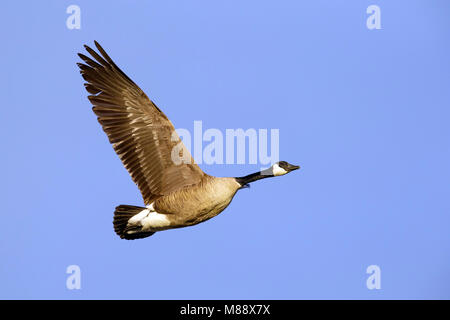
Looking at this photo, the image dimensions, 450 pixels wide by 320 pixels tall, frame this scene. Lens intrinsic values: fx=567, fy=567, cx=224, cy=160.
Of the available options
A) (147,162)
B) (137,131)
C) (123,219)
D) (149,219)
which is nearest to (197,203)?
(149,219)

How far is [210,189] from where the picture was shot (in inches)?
295

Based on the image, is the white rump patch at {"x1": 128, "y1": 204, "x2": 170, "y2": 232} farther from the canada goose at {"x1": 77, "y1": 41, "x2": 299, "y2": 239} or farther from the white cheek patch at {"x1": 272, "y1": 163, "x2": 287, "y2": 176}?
the white cheek patch at {"x1": 272, "y1": 163, "x2": 287, "y2": 176}

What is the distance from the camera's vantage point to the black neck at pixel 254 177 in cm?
777

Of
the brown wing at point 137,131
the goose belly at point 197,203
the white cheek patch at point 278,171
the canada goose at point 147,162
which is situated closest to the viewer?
the goose belly at point 197,203

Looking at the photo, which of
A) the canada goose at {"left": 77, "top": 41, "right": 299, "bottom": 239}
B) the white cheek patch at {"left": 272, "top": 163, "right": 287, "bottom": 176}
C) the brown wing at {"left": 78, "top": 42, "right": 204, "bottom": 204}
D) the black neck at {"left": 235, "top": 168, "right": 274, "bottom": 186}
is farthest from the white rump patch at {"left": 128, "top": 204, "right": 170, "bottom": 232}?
the white cheek patch at {"left": 272, "top": 163, "right": 287, "bottom": 176}

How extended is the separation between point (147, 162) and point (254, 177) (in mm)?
1511

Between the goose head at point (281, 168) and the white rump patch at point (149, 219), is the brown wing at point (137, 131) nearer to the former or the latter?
the white rump patch at point (149, 219)

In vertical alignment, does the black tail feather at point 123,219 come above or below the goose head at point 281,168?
below

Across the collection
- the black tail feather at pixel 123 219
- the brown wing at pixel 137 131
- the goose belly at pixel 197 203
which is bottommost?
the black tail feather at pixel 123 219

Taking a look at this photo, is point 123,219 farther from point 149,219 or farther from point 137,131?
point 137,131

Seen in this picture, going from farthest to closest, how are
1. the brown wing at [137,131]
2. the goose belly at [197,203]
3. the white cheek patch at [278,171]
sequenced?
the white cheek patch at [278,171]
the brown wing at [137,131]
the goose belly at [197,203]

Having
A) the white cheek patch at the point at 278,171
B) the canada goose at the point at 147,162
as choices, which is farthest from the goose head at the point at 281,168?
the canada goose at the point at 147,162

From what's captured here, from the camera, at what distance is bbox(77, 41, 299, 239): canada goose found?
7523mm
